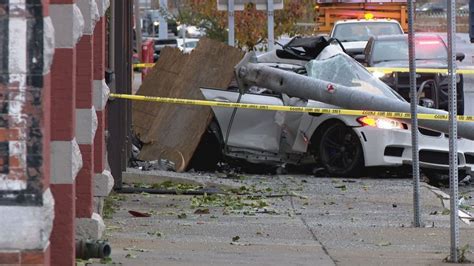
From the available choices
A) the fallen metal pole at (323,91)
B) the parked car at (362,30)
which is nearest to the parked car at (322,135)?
the fallen metal pole at (323,91)

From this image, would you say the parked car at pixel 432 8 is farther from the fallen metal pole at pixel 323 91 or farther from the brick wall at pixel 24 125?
the brick wall at pixel 24 125

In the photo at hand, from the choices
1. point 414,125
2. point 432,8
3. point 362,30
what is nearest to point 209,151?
point 414,125

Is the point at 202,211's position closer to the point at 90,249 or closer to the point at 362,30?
the point at 90,249

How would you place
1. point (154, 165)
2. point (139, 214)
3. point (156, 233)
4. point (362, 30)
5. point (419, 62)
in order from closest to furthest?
1. point (156, 233)
2. point (139, 214)
3. point (154, 165)
4. point (419, 62)
5. point (362, 30)

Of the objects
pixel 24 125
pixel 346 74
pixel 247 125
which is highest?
pixel 24 125

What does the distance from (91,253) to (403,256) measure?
3.19 meters

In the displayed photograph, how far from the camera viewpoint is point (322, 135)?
49.9 ft

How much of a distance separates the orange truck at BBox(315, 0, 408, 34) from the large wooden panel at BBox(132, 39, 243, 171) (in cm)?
1834

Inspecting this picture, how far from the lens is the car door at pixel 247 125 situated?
1522 cm

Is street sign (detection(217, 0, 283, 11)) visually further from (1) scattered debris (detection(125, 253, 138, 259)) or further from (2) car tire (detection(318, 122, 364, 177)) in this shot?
(1) scattered debris (detection(125, 253, 138, 259))

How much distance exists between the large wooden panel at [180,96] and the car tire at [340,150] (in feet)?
4.80

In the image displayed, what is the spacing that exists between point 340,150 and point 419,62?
21.5 ft

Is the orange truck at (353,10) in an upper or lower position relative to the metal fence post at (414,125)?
upper

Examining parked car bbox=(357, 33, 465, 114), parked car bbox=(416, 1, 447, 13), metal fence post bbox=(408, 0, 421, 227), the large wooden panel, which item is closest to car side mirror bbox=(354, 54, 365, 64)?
parked car bbox=(357, 33, 465, 114)
